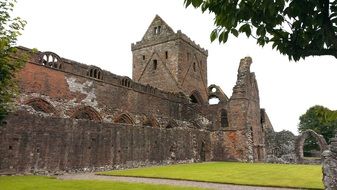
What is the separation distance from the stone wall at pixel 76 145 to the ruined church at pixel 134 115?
0.14 ft

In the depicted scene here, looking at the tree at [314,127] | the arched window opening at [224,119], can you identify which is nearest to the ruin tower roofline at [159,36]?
the arched window opening at [224,119]

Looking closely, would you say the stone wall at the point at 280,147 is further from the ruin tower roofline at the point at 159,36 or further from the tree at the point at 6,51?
the tree at the point at 6,51

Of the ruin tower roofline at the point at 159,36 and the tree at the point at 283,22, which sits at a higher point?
the ruin tower roofline at the point at 159,36

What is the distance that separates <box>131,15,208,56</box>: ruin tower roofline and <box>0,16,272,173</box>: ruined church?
0.12m

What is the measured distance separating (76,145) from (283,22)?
571 inches

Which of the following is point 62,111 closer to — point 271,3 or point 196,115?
point 196,115

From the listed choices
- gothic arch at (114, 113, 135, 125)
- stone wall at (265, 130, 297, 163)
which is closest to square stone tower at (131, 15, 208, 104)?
stone wall at (265, 130, 297, 163)

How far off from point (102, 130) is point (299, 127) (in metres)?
48.0

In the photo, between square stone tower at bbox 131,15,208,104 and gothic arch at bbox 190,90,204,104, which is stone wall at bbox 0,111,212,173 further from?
gothic arch at bbox 190,90,204,104

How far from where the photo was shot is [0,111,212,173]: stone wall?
544 inches

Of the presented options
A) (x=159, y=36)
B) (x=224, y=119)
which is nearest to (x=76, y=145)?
(x=224, y=119)

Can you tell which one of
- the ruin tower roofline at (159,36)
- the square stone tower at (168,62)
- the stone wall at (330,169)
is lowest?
the stone wall at (330,169)

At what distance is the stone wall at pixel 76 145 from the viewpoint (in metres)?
13.8

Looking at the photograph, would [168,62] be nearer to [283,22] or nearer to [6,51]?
[6,51]
